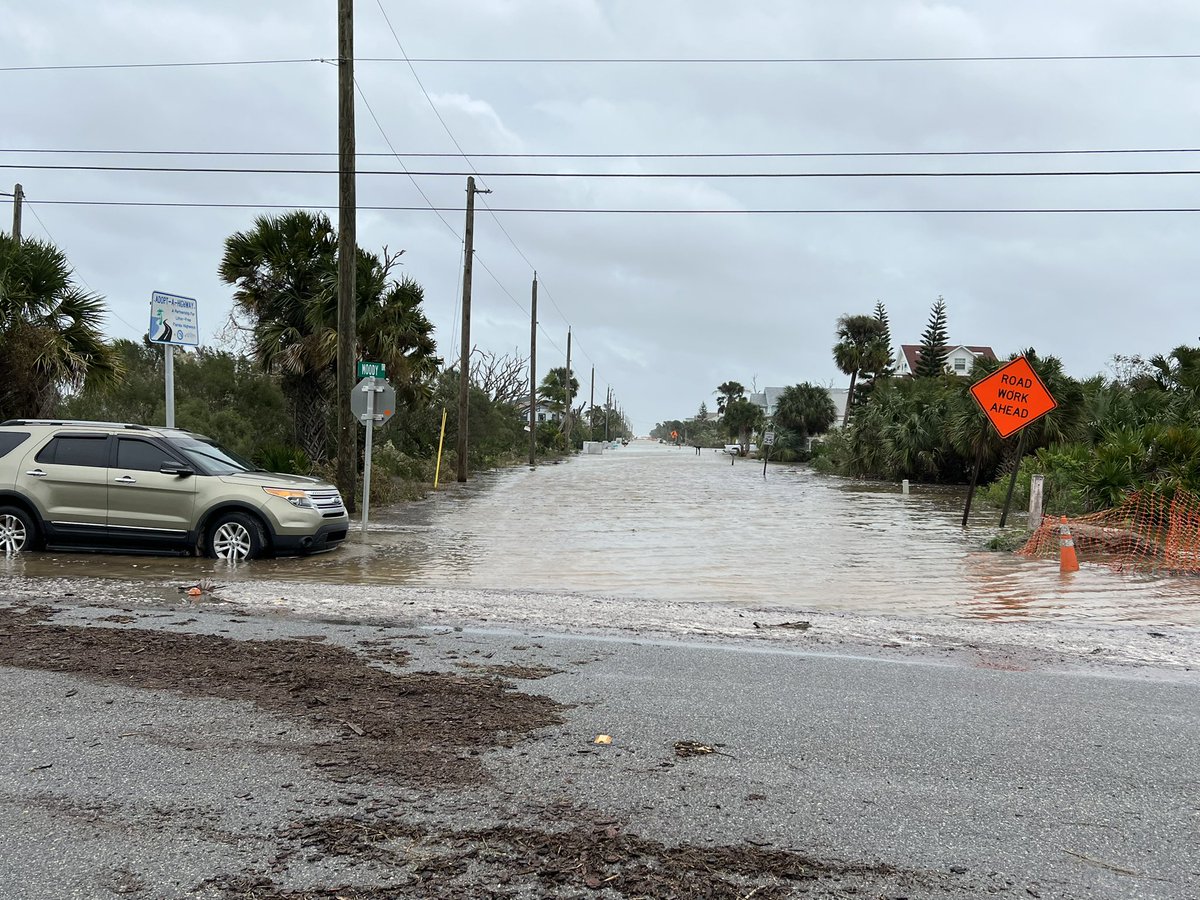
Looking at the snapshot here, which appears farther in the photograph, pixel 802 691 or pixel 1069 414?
pixel 1069 414

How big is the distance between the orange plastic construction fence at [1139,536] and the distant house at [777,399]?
6356 cm

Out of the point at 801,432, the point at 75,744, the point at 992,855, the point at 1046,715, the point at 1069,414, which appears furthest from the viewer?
the point at 801,432

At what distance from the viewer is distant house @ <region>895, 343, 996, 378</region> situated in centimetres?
8769

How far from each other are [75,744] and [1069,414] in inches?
1386

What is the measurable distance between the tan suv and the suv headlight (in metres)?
0.01

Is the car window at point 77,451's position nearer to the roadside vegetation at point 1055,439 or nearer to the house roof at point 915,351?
the roadside vegetation at point 1055,439

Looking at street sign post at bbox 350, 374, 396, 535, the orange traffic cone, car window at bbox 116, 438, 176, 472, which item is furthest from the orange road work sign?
car window at bbox 116, 438, 176, 472

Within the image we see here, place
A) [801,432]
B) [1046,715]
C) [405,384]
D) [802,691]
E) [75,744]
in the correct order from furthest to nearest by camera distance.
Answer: [801,432] < [405,384] < [802,691] < [1046,715] < [75,744]

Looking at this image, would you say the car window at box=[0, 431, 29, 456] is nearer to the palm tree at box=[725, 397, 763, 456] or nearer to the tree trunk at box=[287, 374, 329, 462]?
the tree trunk at box=[287, 374, 329, 462]

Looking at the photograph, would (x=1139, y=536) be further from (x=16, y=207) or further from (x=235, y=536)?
(x=16, y=207)

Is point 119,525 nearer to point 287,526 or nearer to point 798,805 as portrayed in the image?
point 287,526

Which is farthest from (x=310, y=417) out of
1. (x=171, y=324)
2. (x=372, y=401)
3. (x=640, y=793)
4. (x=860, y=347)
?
(x=860, y=347)

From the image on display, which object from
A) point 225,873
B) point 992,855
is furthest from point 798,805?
point 225,873

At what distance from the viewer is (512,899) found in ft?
11.4
